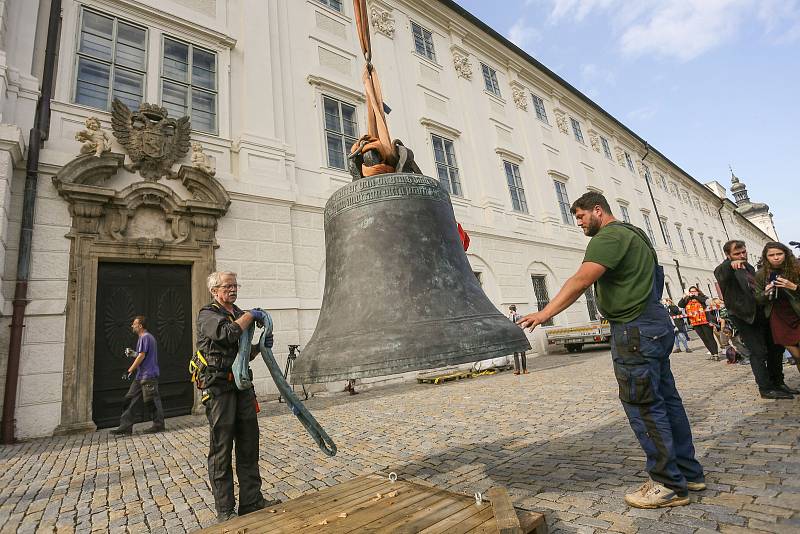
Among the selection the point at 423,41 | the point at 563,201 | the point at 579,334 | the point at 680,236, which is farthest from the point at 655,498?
the point at 680,236

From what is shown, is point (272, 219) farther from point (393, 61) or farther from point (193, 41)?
point (393, 61)

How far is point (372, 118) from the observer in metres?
2.50

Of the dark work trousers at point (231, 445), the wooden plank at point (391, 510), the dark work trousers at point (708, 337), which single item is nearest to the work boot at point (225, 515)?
the dark work trousers at point (231, 445)

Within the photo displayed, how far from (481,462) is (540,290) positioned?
11.8 meters

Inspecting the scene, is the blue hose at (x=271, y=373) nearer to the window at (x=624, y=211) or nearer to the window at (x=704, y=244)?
the window at (x=624, y=211)

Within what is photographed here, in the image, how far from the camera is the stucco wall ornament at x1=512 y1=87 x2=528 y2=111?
16641 millimetres

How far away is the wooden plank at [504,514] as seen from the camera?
4.72 ft

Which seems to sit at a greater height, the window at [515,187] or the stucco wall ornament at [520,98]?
the stucco wall ornament at [520,98]

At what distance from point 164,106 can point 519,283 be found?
10.8 m

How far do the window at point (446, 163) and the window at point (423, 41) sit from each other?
10.9 ft

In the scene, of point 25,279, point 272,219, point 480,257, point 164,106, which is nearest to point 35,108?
point 164,106

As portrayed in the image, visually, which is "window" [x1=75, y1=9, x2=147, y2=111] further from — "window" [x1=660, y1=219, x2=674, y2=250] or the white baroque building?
"window" [x1=660, y1=219, x2=674, y2=250]

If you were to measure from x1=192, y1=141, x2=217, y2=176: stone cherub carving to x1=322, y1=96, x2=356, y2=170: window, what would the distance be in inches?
115

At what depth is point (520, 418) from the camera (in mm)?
4598
